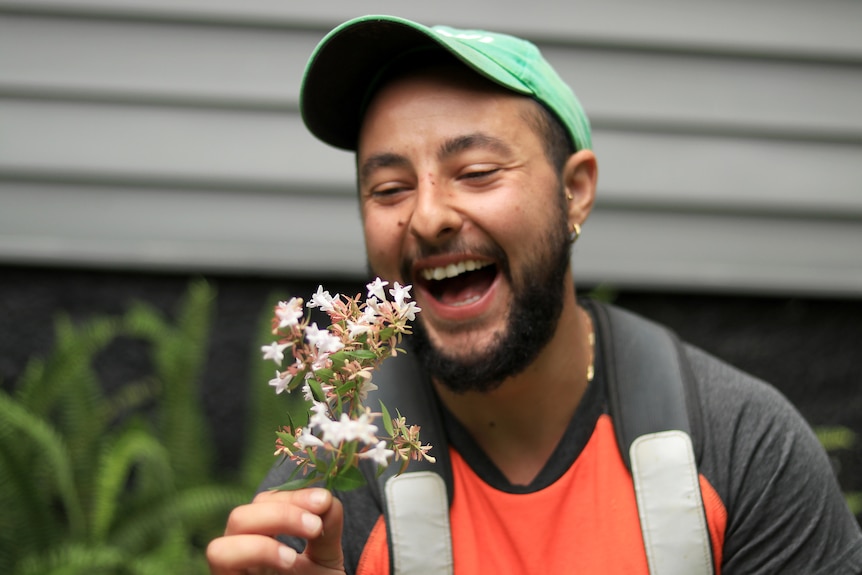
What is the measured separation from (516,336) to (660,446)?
43 cm

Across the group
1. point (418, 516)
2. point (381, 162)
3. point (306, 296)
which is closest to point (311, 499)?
point (418, 516)

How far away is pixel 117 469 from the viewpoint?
307 centimetres

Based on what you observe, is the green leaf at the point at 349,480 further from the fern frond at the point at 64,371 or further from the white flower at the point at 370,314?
the fern frond at the point at 64,371

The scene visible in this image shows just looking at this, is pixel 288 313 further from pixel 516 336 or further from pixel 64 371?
pixel 64 371

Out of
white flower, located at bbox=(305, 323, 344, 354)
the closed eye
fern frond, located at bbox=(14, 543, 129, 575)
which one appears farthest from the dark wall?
white flower, located at bbox=(305, 323, 344, 354)

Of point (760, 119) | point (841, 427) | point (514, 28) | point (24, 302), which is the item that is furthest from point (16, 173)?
point (841, 427)

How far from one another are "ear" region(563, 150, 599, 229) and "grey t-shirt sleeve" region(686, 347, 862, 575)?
60 cm

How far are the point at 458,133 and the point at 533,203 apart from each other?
9.7 inches

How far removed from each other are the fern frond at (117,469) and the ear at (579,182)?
74.1 inches

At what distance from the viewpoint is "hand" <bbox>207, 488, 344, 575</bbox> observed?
149 cm

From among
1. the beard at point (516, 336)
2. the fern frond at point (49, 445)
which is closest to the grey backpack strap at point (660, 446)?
the beard at point (516, 336)

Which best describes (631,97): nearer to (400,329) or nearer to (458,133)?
(458,133)

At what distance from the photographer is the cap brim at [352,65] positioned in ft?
6.56

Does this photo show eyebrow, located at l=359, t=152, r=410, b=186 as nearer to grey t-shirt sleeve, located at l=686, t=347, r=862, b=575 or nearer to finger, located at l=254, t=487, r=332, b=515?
finger, located at l=254, t=487, r=332, b=515
